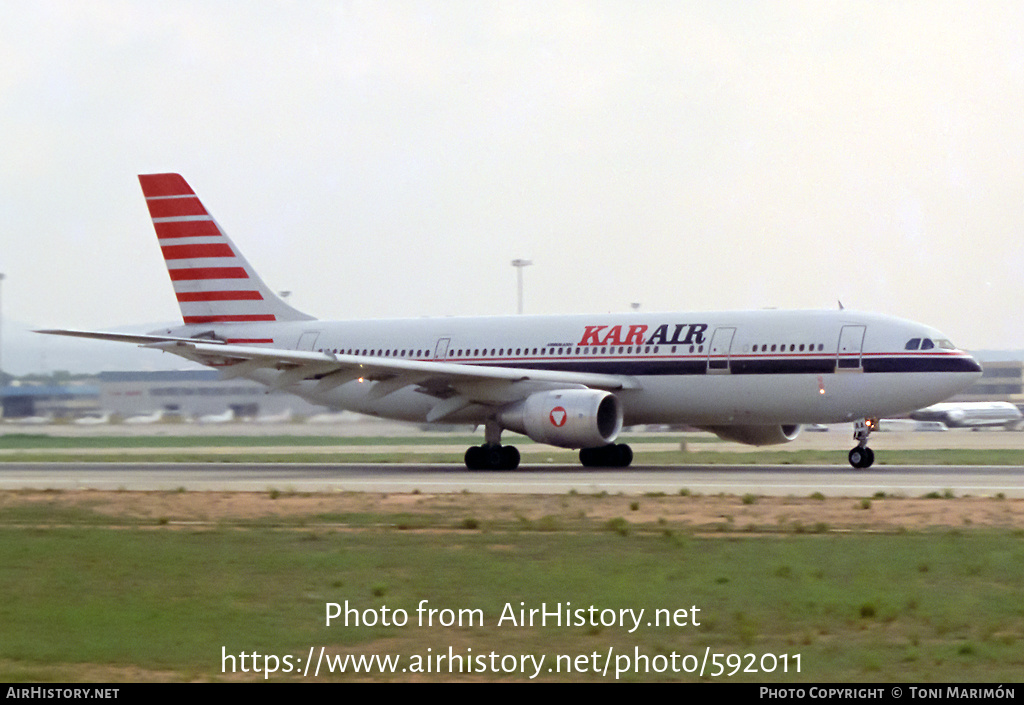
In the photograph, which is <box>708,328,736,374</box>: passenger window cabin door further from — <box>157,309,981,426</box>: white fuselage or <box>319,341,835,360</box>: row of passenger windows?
<box>319,341,835,360</box>: row of passenger windows

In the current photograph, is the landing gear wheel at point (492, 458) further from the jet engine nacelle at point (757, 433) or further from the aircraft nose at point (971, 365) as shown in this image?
the aircraft nose at point (971, 365)

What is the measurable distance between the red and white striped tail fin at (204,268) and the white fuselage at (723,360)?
3581mm

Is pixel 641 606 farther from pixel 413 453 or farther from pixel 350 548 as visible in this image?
pixel 413 453

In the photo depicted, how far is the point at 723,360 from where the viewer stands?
97.3 ft

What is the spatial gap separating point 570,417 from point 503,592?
1681cm

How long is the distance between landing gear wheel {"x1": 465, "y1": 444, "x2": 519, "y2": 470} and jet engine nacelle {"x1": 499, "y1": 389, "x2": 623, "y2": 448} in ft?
2.97

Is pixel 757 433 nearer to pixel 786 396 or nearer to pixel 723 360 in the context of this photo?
pixel 786 396

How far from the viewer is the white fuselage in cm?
2864

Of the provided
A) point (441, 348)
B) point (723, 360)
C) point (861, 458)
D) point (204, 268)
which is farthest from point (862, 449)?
point (204, 268)

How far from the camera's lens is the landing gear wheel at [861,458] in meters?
29.2

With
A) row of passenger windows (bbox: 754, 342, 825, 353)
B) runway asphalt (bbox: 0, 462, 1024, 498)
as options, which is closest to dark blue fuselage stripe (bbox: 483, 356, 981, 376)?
row of passenger windows (bbox: 754, 342, 825, 353)

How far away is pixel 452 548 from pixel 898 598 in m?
5.51

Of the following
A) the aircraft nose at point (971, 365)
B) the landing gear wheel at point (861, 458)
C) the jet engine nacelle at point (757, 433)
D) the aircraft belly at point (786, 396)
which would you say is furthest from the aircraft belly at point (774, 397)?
the jet engine nacelle at point (757, 433)

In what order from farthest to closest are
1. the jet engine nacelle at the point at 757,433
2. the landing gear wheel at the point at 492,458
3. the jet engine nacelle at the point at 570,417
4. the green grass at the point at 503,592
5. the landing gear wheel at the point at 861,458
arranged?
the jet engine nacelle at the point at 757,433 → the landing gear wheel at the point at 492,458 → the landing gear wheel at the point at 861,458 → the jet engine nacelle at the point at 570,417 → the green grass at the point at 503,592
